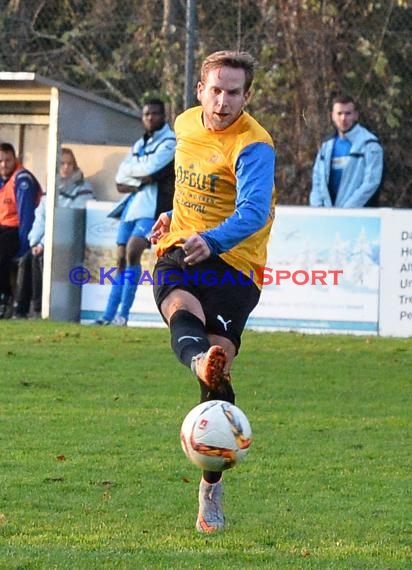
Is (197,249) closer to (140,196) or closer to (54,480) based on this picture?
(54,480)

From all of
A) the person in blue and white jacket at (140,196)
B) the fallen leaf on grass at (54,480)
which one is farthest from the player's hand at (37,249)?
the fallen leaf on grass at (54,480)

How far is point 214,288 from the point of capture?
6.39 meters

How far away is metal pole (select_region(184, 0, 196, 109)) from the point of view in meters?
15.4

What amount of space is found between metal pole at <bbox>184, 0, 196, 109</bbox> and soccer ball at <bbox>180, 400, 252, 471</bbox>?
33.2 ft

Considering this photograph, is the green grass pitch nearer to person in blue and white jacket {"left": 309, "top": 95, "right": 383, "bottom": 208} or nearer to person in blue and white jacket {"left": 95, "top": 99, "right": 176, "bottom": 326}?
person in blue and white jacket {"left": 95, "top": 99, "right": 176, "bottom": 326}

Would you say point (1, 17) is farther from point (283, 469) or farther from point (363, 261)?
point (283, 469)

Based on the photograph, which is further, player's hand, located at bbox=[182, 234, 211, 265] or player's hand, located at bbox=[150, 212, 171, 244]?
player's hand, located at bbox=[150, 212, 171, 244]

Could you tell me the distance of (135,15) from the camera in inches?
682

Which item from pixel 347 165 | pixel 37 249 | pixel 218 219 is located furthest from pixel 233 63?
pixel 37 249

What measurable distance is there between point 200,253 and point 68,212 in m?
10.0

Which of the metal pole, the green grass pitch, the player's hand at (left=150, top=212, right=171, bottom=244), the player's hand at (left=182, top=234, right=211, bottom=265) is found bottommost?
the green grass pitch

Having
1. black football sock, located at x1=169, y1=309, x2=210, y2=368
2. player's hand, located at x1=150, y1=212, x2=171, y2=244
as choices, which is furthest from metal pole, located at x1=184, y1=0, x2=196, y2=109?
black football sock, located at x1=169, y1=309, x2=210, y2=368

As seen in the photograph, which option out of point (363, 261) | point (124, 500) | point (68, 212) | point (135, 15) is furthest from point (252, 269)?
point (135, 15)

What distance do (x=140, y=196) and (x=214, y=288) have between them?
8.73 m
